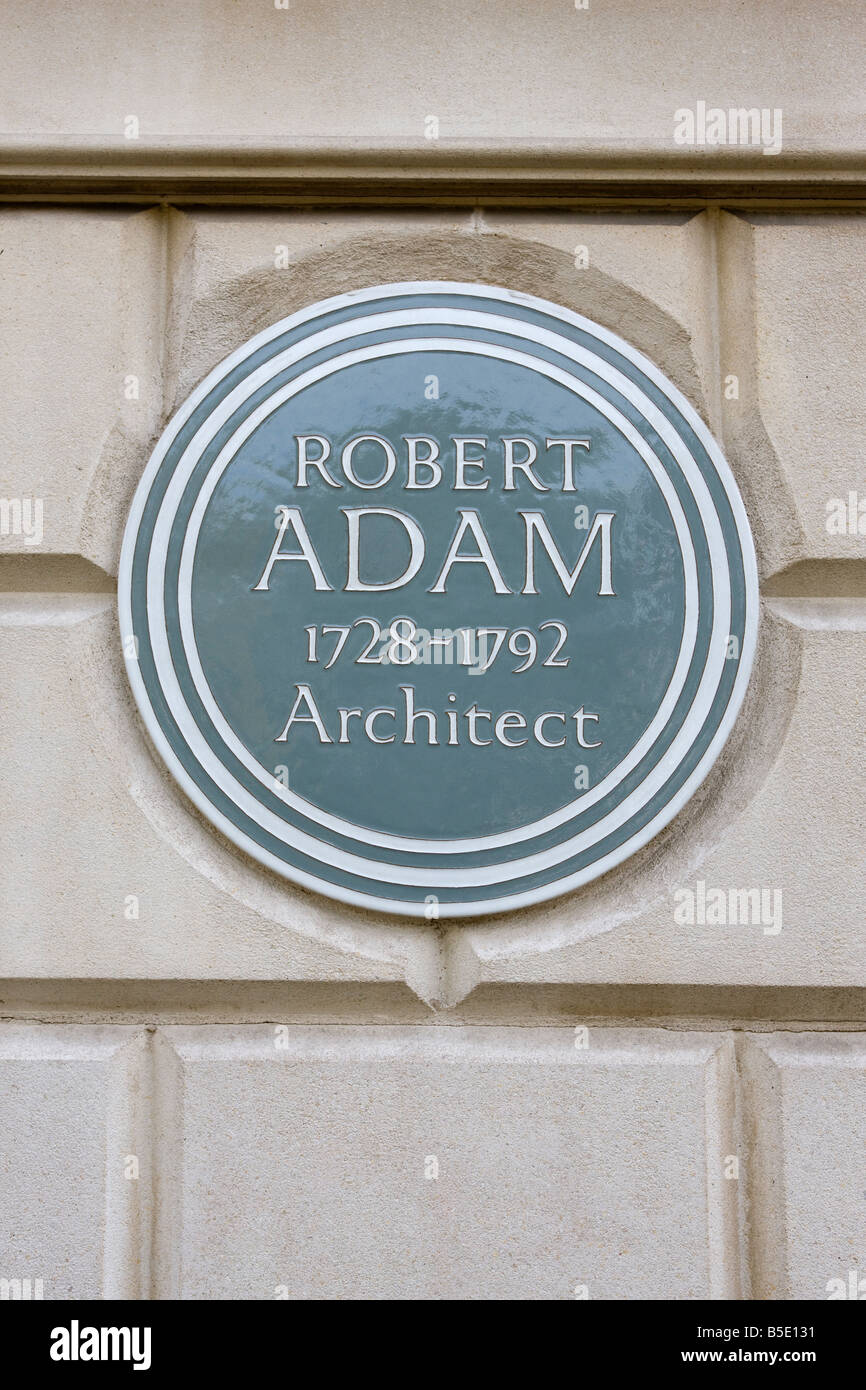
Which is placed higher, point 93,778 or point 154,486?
point 154,486

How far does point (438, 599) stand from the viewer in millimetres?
2254

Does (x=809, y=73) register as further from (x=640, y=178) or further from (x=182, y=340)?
(x=182, y=340)

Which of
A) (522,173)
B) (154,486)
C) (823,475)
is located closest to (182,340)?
(154,486)

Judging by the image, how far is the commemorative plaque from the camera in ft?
7.26

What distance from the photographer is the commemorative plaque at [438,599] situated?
87.1 inches

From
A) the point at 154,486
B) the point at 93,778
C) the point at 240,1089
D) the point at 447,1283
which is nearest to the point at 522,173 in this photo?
the point at 154,486

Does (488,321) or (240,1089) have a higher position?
(488,321)

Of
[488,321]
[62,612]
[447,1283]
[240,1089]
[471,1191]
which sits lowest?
[447,1283]

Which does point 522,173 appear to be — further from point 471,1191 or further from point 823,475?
point 471,1191

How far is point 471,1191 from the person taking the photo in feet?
7.12

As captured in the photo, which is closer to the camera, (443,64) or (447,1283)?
(447,1283)

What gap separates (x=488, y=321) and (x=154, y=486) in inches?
28.9

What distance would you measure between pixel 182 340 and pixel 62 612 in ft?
1.95

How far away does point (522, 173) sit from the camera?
90.2 inches
